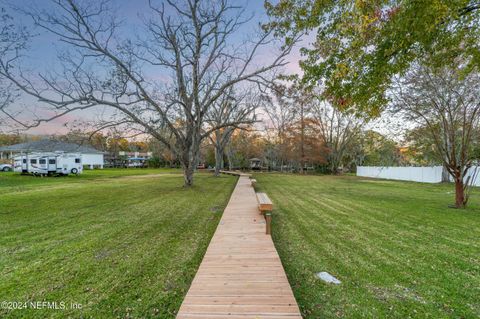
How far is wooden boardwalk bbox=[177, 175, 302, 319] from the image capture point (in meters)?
2.31

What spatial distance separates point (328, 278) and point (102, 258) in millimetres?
3774

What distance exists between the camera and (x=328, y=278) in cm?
344

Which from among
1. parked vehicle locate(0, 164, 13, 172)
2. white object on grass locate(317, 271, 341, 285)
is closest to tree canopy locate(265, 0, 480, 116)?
white object on grass locate(317, 271, 341, 285)

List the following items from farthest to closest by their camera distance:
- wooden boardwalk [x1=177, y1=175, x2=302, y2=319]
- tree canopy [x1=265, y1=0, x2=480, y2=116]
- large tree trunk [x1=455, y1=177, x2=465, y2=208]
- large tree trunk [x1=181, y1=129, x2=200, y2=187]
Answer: large tree trunk [x1=181, y1=129, x2=200, y2=187] → large tree trunk [x1=455, y1=177, x2=465, y2=208] → tree canopy [x1=265, y1=0, x2=480, y2=116] → wooden boardwalk [x1=177, y1=175, x2=302, y2=319]

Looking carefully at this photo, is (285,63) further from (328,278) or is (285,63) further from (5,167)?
(5,167)

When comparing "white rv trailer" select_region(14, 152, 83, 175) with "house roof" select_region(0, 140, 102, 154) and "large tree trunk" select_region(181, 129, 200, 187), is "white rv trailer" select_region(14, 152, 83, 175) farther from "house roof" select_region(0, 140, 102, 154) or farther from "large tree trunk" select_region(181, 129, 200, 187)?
"large tree trunk" select_region(181, 129, 200, 187)

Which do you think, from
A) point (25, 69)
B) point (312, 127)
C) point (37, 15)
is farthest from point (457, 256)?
point (312, 127)

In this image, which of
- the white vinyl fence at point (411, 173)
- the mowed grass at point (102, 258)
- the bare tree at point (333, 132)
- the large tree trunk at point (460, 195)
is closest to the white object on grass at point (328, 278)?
the mowed grass at point (102, 258)

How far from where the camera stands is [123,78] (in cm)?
1166

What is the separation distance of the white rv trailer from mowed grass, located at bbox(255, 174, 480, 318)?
24052 mm

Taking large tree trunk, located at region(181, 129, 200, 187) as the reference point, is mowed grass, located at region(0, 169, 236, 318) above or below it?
below

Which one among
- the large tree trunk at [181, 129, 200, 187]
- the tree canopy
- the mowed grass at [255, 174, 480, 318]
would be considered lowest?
the mowed grass at [255, 174, 480, 318]

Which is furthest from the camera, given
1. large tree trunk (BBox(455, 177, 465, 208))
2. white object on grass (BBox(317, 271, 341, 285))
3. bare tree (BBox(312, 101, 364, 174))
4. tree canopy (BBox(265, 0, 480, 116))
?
bare tree (BBox(312, 101, 364, 174))

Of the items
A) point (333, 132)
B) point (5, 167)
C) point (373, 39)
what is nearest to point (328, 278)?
point (373, 39)
